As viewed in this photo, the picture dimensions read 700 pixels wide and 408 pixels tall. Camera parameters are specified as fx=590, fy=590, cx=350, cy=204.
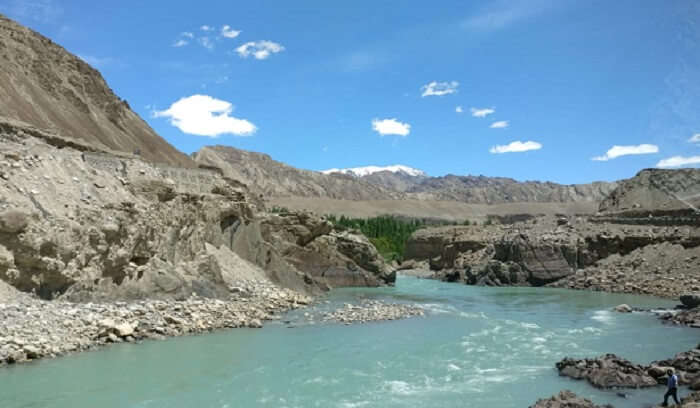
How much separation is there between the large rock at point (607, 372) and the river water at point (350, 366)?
1.32 feet

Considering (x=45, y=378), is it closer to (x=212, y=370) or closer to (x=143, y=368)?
(x=143, y=368)

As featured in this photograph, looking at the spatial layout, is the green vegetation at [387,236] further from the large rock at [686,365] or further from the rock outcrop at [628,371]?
the large rock at [686,365]

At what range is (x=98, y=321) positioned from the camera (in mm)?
18250

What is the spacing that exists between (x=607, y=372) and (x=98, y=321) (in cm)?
1472

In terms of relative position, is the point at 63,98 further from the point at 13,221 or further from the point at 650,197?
the point at 650,197

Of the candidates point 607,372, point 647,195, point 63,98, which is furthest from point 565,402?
point 63,98

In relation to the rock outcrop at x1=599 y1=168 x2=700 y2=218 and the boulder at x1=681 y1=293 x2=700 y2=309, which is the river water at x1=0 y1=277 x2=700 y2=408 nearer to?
the boulder at x1=681 y1=293 x2=700 y2=309

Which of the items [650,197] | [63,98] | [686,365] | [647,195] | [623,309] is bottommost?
[623,309]

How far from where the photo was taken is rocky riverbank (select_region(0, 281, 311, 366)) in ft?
51.8

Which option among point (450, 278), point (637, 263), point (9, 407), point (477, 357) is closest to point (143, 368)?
point (9, 407)

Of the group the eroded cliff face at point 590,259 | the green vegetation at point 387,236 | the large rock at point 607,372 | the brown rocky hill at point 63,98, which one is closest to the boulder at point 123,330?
the large rock at point 607,372

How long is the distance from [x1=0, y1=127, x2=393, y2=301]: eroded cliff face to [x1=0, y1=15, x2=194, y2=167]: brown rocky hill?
20.6 metres

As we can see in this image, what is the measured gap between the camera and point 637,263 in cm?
4525

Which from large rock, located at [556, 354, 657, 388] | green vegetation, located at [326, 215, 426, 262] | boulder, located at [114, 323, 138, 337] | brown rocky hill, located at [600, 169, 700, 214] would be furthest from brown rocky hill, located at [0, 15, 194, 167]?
brown rocky hill, located at [600, 169, 700, 214]
